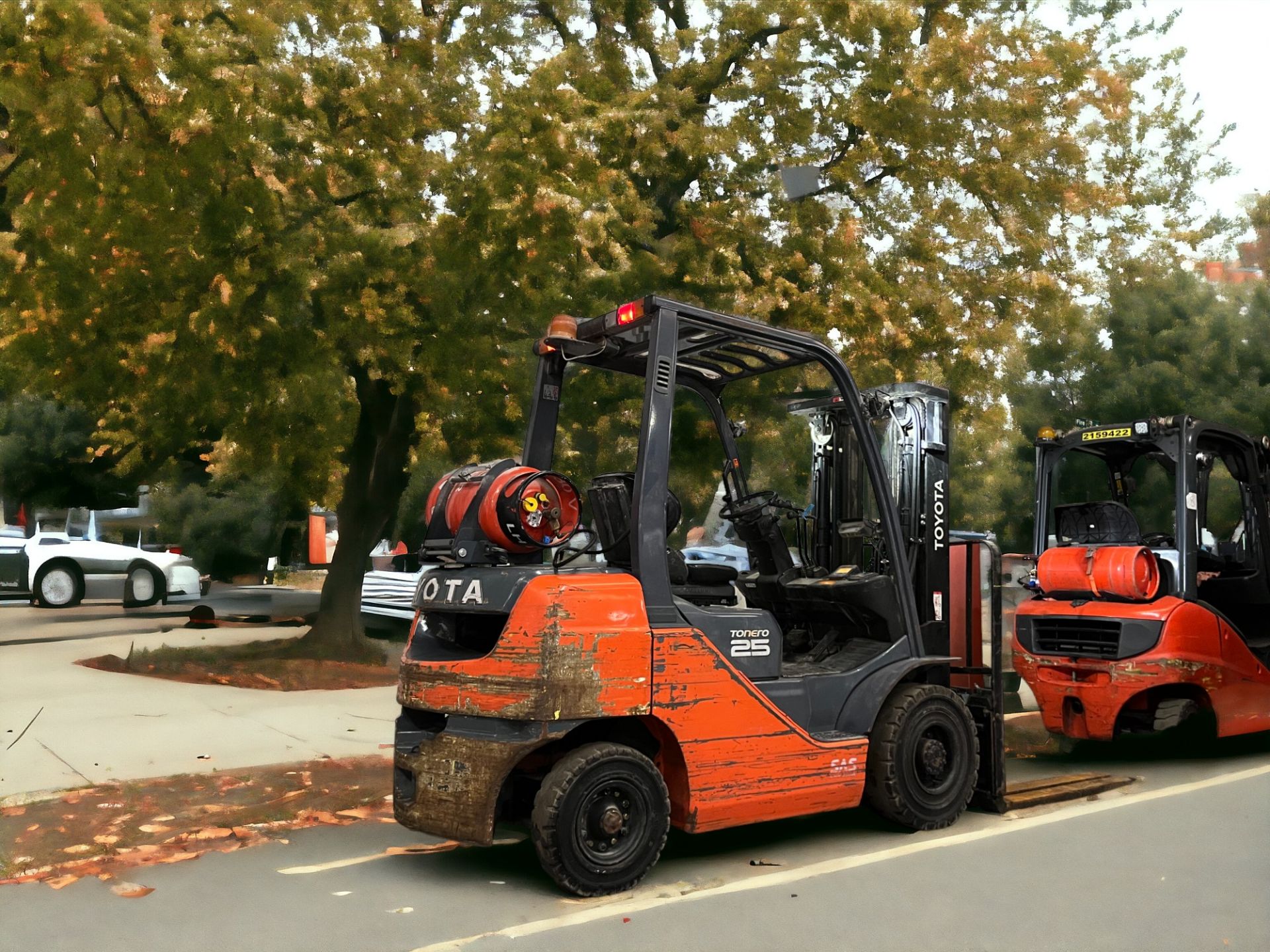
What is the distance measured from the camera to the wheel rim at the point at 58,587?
22766 mm

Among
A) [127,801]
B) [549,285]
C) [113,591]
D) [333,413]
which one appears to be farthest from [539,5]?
[113,591]

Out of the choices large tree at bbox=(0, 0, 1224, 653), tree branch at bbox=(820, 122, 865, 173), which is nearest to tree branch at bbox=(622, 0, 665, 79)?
large tree at bbox=(0, 0, 1224, 653)

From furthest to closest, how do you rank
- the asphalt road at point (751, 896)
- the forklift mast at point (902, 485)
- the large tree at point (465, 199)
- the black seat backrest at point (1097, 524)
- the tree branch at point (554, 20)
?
the tree branch at point (554, 20) → the large tree at point (465, 199) → the black seat backrest at point (1097, 524) → the forklift mast at point (902, 485) → the asphalt road at point (751, 896)

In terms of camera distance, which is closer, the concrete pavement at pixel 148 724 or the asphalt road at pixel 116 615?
the concrete pavement at pixel 148 724

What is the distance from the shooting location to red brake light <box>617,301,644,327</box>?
20.7ft

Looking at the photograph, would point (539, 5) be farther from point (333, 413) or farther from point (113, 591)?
point (113, 591)

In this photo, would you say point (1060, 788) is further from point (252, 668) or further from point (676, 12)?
point (676, 12)

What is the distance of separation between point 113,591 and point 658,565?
1968cm

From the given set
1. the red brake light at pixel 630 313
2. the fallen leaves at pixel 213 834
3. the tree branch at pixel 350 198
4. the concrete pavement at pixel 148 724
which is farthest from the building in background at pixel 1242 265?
the fallen leaves at pixel 213 834

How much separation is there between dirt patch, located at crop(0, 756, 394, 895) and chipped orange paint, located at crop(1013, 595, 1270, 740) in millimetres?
4859

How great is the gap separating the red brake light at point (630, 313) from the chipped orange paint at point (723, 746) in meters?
1.60

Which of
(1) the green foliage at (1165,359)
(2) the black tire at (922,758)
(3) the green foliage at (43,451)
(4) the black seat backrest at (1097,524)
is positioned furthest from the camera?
(3) the green foliage at (43,451)

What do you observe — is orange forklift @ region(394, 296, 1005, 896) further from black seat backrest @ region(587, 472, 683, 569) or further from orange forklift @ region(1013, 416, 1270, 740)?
orange forklift @ region(1013, 416, 1270, 740)

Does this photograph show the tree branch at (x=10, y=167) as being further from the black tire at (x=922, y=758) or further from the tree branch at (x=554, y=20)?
the black tire at (x=922, y=758)
